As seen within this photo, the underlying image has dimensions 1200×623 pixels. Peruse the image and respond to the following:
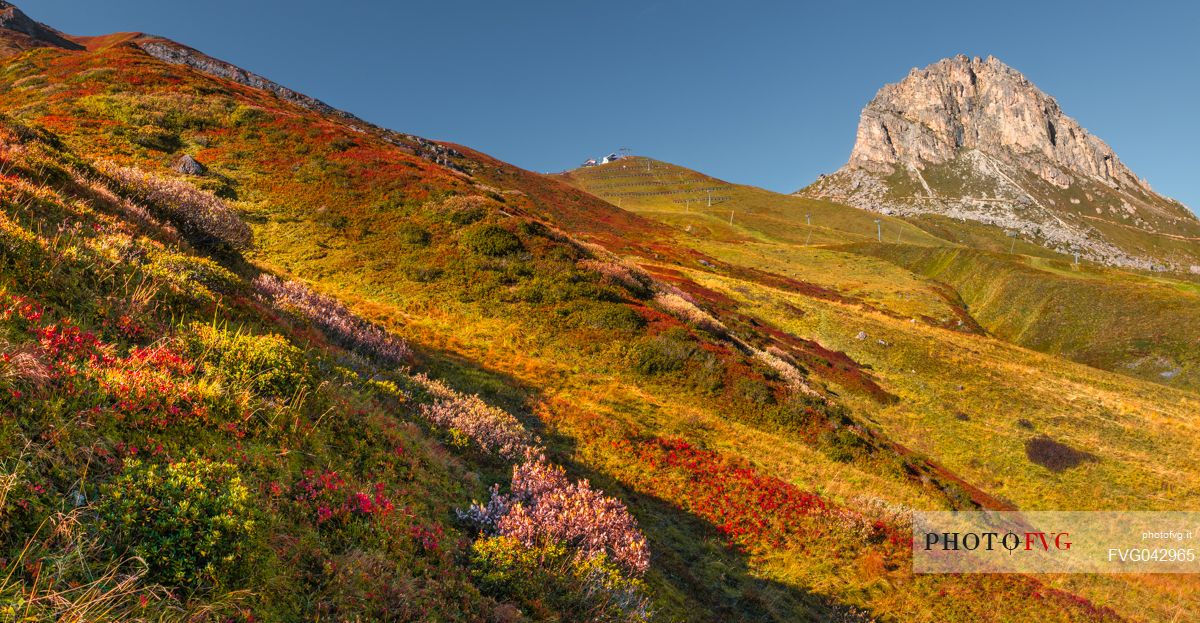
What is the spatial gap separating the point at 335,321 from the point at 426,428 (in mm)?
5670

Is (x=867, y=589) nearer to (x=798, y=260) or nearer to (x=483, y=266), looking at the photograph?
(x=483, y=266)

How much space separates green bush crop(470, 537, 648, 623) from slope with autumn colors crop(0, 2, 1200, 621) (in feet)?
0.13

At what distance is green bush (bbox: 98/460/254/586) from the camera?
143 inches

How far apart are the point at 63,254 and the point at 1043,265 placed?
404 feet

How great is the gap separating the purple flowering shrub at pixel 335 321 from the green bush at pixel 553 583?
8005mm

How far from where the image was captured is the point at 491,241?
90.3 feet

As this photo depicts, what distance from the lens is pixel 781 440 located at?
1822cm

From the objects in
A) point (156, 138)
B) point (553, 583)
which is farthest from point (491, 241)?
point (156, 138)

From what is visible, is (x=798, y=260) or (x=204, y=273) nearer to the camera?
(x=204, y=273)

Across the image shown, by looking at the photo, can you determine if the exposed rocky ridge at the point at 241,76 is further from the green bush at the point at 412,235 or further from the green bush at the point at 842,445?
the green bush at the point at 842,445

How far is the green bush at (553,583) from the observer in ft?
19.6

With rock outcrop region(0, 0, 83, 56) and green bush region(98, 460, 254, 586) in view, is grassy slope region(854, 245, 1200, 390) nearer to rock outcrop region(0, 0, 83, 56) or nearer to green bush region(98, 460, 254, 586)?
green bush region(98, 460, 254, 586)

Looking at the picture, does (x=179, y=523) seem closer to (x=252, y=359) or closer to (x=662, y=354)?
(x=252, y=359)

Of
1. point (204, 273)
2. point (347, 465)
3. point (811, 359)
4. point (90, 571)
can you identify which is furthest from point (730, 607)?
point (811, 359)
